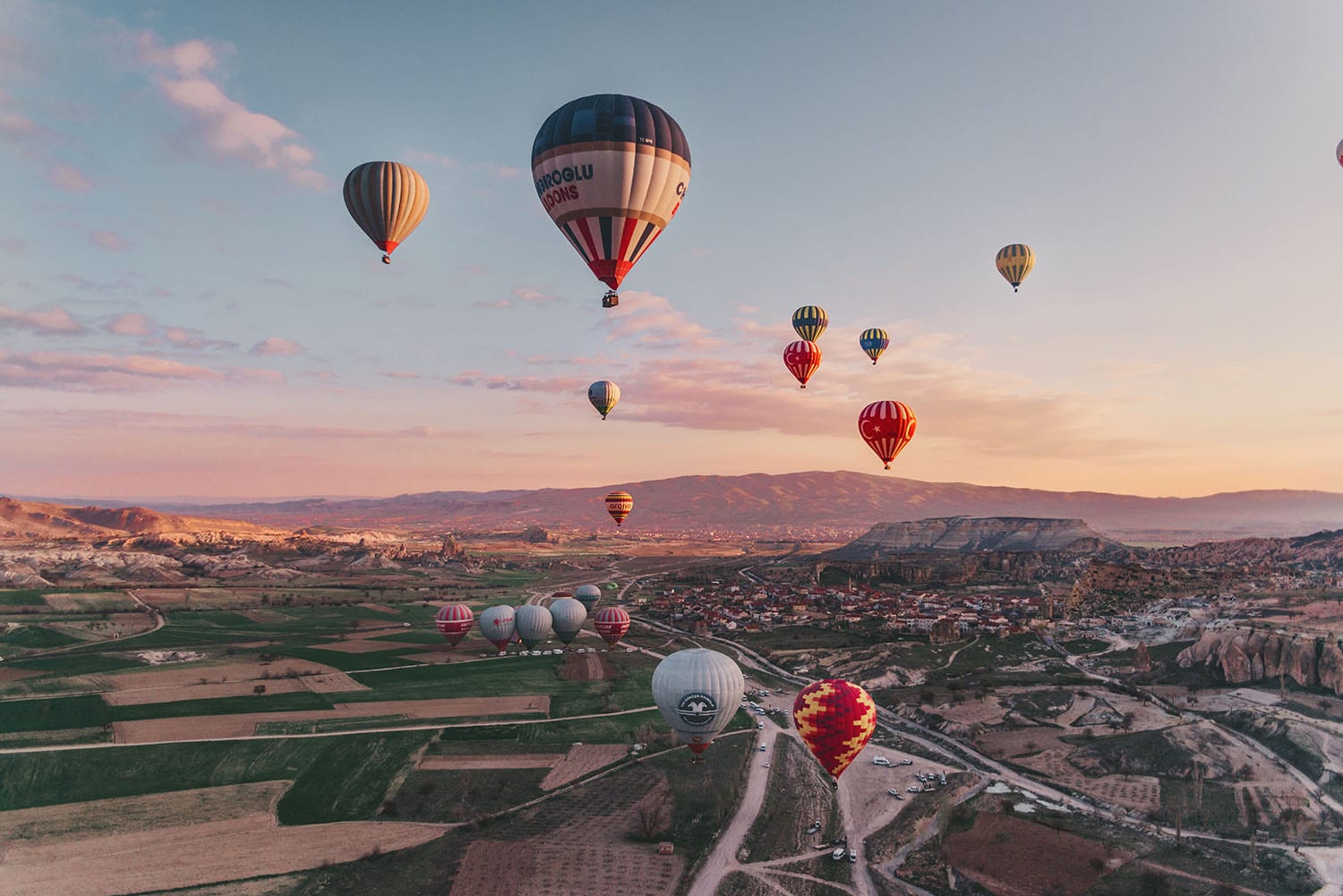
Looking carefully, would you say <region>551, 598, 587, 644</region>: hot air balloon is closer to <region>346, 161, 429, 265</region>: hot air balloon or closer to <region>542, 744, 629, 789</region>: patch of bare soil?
<region>542, 744, 629, 789</region>: patch of bare soil

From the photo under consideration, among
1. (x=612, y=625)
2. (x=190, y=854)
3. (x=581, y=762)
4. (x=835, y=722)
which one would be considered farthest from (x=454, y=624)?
(x=835, y=722)

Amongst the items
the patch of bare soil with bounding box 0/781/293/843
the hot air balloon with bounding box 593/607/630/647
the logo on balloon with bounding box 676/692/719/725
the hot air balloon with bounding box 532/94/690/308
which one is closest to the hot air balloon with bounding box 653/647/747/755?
the logo on balloon with bounding box 676/692/719/725

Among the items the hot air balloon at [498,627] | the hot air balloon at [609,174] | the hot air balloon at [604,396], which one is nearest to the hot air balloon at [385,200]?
the hot air balloon at [609,174]

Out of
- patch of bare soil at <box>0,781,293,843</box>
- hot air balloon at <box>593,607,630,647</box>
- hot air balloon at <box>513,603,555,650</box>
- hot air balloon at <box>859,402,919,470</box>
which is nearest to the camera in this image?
patch of bare soil at <box>0,781,293,843</box>

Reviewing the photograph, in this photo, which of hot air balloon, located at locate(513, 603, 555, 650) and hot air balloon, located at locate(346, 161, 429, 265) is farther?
hot air balloon, located at locate(513, 603, 555, 650)

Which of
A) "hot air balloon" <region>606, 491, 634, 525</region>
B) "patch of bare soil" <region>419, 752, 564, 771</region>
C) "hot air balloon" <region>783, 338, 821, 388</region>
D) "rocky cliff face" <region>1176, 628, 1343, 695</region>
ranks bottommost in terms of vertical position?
"patch of bare soil" <region>419, 752, 564, 771</region>

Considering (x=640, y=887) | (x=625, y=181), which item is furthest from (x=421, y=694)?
(x=625, y=181)

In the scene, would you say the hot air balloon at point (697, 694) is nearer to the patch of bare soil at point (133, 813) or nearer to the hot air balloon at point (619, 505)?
the patch of bare soil at point (133, 813)
